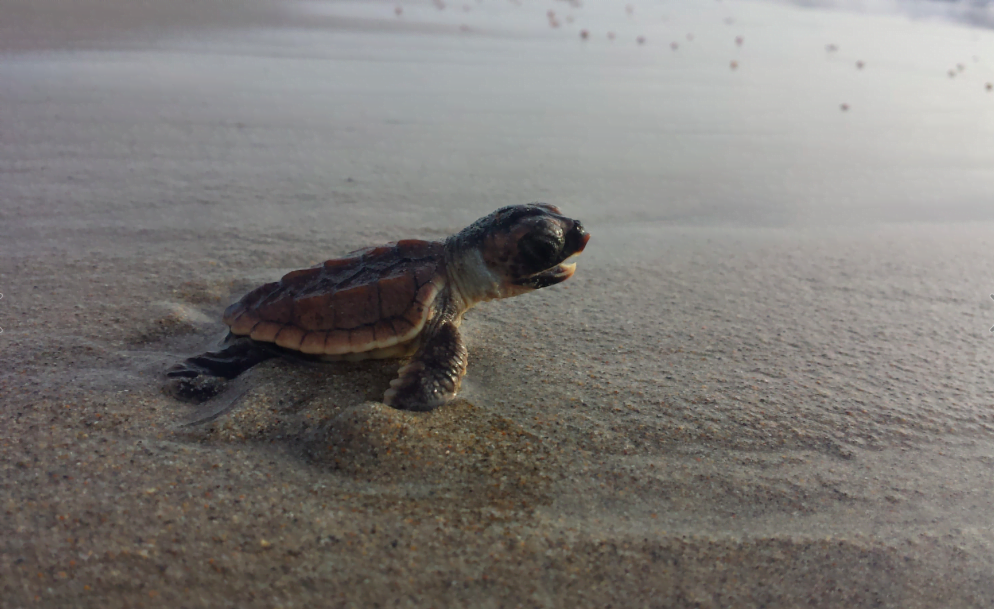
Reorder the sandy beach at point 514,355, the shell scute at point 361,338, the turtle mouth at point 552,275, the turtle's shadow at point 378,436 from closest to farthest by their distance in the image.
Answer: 1. the sandy beach at point 514,355
2. the turtle's shadow at point 378,436
3. the shell scute at point 361,338
4. the turtle mouth at point 552,275

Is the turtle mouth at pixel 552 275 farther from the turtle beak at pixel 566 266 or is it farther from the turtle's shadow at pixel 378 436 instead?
the turtle's shadow at pixel 378 436

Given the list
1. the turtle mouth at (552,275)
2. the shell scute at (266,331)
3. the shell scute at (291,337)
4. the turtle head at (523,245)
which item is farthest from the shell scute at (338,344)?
the turtle mouth at (552,275)

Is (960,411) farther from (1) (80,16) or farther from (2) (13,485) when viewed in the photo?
(1) (80,16)

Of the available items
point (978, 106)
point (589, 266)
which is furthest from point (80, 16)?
point (978, 106)

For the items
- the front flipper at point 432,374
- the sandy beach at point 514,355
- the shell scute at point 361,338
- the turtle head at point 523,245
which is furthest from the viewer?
the turtle head at point 523,245

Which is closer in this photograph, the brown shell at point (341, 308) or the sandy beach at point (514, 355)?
the sandy beach at point (514, 355)

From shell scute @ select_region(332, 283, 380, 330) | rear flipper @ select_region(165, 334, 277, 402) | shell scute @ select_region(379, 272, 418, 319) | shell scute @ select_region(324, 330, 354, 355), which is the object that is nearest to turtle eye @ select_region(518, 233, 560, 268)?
shell scute @ select_region(379, 272, 418, 319)

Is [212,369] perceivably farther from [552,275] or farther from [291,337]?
[552,275]
